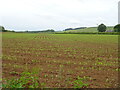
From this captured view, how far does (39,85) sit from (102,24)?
325ft

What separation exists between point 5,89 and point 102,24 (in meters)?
99.6

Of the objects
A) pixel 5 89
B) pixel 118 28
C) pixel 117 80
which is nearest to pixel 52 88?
pixel 5 89

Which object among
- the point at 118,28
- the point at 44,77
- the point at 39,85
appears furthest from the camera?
the point at 118,28

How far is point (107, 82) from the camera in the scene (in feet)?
16.3

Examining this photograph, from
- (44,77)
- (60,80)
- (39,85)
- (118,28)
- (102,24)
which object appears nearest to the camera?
→ (39,85)

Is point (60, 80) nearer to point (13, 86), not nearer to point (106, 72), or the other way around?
point (13, 86)

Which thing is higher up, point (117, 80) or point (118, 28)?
point (118, 28)

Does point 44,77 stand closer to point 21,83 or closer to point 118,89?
point 21,83

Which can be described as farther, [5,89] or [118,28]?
[118,28]

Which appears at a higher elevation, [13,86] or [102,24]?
[102,24]

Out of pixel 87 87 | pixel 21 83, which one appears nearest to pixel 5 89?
pixel 21 83

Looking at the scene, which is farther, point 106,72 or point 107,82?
point 106,72

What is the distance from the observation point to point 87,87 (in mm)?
4398

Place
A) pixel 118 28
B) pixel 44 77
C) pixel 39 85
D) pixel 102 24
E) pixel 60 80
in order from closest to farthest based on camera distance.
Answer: pixel 39 85, pixel 60 80, pixel 44 77, pixel 118 28, pixel 102 24
